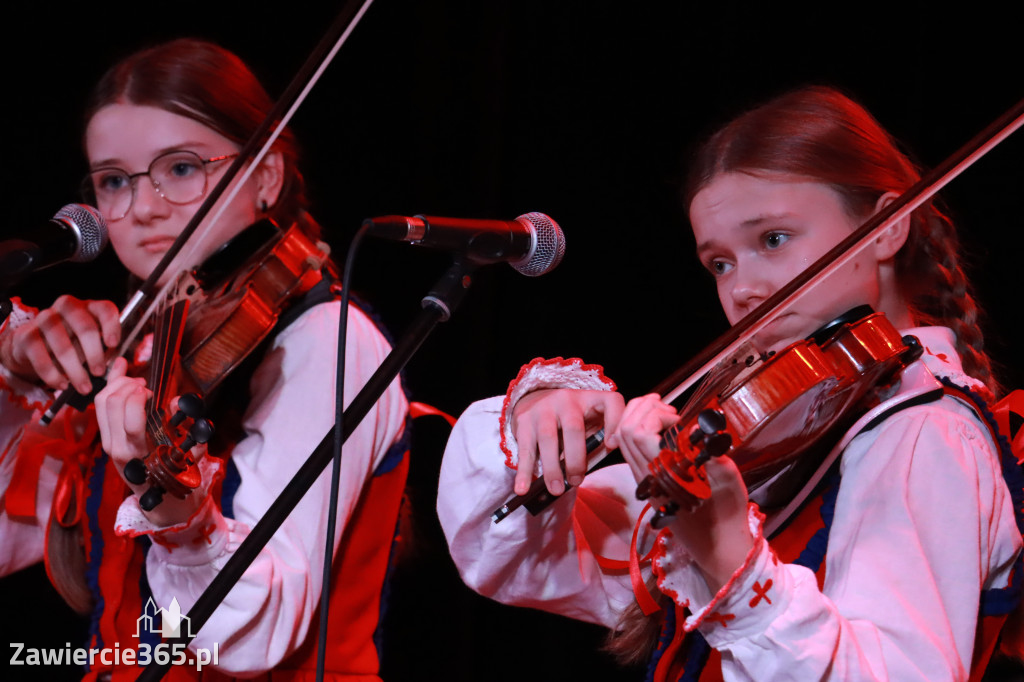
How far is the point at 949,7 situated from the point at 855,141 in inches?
17.8

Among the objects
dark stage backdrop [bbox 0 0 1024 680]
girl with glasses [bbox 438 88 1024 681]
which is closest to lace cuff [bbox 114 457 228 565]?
girl with glasses [bbox 438 88 1024 681]

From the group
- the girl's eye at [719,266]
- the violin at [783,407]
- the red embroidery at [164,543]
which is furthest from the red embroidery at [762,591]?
the red embroidery at [164,543]

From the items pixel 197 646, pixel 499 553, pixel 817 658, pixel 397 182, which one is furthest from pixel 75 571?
pixel 817 658

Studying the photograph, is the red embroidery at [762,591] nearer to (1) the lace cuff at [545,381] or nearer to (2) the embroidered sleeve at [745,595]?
(2) the embroidered sleeve at [745,595]

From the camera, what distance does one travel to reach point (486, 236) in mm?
890

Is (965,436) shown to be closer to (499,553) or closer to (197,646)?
(499,553)

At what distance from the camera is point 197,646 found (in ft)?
3.86

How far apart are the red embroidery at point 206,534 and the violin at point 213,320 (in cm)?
7

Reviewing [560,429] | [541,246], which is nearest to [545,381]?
[560,429]

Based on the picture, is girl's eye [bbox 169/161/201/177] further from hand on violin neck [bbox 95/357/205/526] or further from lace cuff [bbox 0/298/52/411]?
hand on violin neck [bbox 95/357/205/526]

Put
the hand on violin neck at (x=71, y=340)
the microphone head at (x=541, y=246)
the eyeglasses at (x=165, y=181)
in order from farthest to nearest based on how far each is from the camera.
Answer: the eyeglasses at (x=165, y=181) < the hand on violin neck at (x=71, y=340) < the microphone head at (x=541, y=246)

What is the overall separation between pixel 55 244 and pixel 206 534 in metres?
0.37

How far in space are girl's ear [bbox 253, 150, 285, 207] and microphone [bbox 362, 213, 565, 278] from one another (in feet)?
2.20

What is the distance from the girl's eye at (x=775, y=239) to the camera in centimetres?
112
